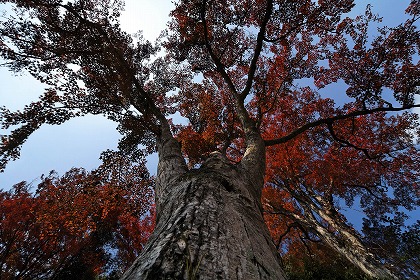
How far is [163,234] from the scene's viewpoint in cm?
160

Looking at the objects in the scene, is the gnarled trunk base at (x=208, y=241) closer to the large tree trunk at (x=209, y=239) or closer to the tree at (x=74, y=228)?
the large tree trunk at (x=209, y=239)

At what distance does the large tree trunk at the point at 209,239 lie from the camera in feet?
3.83

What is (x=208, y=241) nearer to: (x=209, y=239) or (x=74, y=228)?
(x=209, y=239)

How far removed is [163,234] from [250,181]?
211 cm

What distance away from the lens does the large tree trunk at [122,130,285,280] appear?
3.83 feet

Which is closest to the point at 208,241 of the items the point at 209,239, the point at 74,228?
the point at 209,239

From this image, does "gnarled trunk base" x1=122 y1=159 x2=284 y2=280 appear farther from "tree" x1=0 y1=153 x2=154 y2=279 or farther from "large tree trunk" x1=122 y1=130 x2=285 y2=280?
"tree" x1=0 y1=153 x2=154 y2=279

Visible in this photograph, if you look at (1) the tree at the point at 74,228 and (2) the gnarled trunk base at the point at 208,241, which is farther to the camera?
(1) the tree at the point at 74,228

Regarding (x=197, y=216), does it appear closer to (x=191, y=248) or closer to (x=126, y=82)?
(x=191, y=248)

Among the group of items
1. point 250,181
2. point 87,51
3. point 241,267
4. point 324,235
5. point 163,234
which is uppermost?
point 87,51

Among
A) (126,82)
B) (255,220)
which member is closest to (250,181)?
(255,220)

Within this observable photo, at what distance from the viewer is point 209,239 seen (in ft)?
4.86

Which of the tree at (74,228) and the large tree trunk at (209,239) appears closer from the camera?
the large tree trunk at (209,239)

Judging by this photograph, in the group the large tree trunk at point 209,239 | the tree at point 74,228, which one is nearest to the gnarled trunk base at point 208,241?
the large tree trunk at point 209,239
